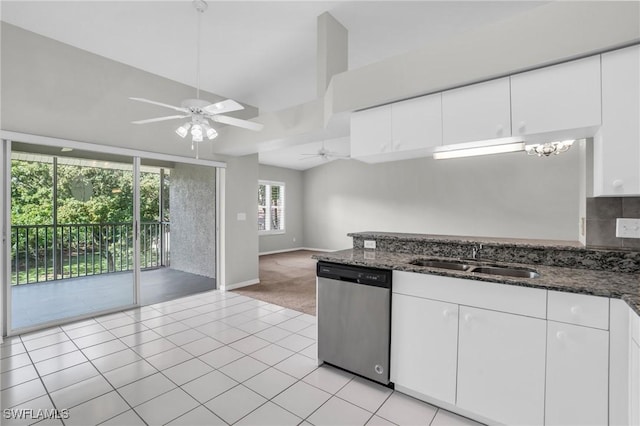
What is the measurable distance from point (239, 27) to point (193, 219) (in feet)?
11.8

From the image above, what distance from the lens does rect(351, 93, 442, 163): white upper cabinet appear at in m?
2.25

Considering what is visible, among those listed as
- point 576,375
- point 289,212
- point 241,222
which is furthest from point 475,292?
point 289,212

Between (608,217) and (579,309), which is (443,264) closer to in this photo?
(579,309)

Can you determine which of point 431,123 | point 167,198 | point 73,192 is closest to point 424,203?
point 431,123

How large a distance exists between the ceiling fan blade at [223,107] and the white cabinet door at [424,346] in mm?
1918

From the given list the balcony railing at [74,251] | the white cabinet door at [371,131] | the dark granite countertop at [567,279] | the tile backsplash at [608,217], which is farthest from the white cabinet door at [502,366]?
the balcony railing at [74,251]

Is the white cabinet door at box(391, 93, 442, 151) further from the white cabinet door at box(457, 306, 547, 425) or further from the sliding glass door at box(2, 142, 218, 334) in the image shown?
the sliding glass door at box(2, 142, 218, 334)

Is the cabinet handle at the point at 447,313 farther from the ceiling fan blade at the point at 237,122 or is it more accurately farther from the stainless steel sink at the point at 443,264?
the ceiling fan blade at the point at 237,122

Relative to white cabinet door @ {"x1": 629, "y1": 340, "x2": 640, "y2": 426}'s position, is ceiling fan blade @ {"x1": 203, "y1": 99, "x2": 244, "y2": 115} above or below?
above

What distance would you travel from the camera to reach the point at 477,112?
81.0 inches

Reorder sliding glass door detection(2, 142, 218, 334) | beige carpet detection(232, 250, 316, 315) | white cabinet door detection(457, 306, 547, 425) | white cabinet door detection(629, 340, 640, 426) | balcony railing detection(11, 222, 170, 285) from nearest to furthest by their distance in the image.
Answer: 1. white cabinet door detection(629, 340, 640, 426)
2. white cabinet door detection(457, 306, 547, 425)
3. sliding glass door detection(2, 142, 218, 334)
4. balcony railing detection(11, 222, 170, 285)
5. beige carpet detection(232, 250, 316, 315)

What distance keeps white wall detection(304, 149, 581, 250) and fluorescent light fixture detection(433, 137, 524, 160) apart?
4526 mm

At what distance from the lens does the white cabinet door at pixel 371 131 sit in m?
2.46

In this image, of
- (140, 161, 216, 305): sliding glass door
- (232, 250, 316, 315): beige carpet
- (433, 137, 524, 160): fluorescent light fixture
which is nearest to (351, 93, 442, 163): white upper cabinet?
(433, 137, 524, 160): fluorescent light fixture
